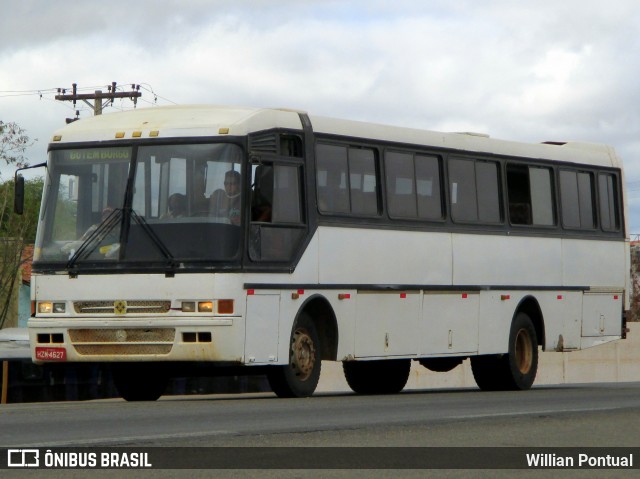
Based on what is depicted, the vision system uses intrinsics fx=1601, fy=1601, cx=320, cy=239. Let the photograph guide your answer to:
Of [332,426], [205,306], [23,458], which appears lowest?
[23,458]

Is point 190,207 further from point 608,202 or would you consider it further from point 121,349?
point 608,202

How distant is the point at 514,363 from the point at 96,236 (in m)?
7.66

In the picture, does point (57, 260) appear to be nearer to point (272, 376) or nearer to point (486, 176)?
point (272, 376)

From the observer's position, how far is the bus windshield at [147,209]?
57.1 feet

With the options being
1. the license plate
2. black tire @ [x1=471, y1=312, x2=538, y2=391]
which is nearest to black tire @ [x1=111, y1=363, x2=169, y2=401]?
the license plate

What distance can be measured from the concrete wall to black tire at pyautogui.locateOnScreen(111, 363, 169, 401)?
22319 mm

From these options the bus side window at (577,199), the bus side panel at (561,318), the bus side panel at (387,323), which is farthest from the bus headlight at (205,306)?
the bus side window at (577,199)

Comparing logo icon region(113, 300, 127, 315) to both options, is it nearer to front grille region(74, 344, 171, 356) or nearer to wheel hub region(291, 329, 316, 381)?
front grille region(74, 344, 171, 356)

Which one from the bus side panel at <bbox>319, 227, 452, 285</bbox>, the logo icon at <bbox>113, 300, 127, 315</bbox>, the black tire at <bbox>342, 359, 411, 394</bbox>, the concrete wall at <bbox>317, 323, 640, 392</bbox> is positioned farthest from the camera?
the concrete wall at <bbox>317, 323, 640, 392</bbox>

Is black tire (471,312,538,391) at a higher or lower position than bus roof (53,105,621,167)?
lower

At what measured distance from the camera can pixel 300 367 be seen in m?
18.3

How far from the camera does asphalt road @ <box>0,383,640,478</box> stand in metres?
11.3

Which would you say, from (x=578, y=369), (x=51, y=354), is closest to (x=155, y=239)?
(x=51, y=354)

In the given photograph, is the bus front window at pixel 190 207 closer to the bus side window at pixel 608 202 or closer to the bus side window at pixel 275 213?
the bus side window at pixel 275 213
